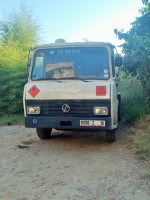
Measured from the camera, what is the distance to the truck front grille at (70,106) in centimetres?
553

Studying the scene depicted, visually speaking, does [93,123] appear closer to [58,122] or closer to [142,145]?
[58,122]

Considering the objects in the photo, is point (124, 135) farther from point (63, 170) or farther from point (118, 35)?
point (118, 35)

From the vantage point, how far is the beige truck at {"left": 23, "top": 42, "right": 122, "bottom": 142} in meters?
5.49

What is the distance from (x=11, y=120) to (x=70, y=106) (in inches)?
200

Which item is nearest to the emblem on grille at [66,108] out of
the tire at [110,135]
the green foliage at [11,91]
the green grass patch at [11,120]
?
the tire at [110,135]

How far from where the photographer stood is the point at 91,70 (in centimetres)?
584

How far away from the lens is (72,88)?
559 centimetres

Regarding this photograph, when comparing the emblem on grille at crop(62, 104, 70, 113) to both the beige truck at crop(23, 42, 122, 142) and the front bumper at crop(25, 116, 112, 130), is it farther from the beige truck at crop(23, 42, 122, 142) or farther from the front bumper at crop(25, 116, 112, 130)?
the front bumper at crop(25, 116, 112, 130)

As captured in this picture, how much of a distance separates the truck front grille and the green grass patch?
429 cm

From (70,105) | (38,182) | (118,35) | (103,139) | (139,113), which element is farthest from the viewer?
(118,35)

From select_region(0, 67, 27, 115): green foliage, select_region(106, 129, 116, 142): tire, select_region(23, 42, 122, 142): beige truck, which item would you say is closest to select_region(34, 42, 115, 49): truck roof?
select_region(23, 42, 122, 142): beige truck

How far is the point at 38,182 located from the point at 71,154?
1.59 meters

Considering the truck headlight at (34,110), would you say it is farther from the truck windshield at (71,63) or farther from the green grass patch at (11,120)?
the green grass patch at (11,120)

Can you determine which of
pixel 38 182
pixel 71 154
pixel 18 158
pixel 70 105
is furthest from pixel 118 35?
pixel 38 182
